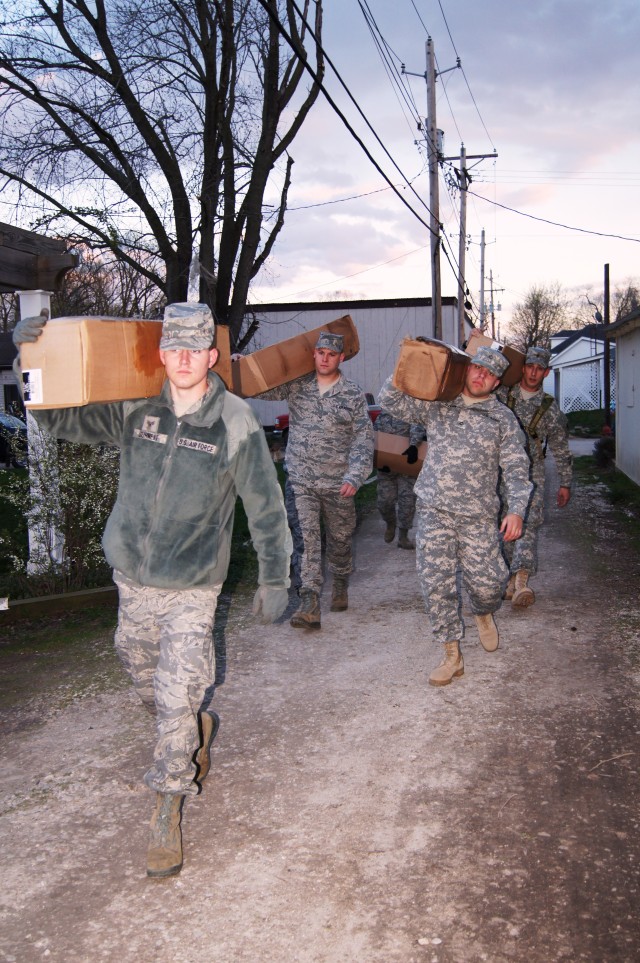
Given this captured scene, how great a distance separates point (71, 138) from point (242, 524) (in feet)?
25.7

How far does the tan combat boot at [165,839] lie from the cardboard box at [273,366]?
3147 mm

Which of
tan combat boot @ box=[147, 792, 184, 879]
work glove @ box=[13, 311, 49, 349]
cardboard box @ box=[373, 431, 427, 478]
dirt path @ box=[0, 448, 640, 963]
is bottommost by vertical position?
dirt path @ box=[0, 448, 640, 963]

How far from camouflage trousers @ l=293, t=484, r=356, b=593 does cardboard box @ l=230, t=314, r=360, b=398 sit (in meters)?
0.90

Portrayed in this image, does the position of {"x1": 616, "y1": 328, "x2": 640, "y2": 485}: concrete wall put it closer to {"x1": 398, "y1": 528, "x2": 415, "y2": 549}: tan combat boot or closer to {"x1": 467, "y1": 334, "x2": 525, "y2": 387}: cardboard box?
{"x1": 398, "y1": 528, "x2": 415, "y2": 549}: tan combat boot

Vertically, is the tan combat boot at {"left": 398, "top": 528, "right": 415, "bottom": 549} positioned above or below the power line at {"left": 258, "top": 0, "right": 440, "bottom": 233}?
below

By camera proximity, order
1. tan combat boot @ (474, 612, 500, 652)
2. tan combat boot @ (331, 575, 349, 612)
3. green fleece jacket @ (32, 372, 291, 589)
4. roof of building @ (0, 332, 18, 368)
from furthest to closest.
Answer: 1. roof of building @ (0, 332, 18, 368)
2. tan combat boot @ (331, 575, 349, 612)
3. tan combat boot @ (474, 612, 500, 652)
4. green fleece jacket @ (32, 372, 291, 589)

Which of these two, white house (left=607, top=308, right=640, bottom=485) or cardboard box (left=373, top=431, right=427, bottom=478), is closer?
cardboard box (left=373, top=431, right=427, bottom=478)

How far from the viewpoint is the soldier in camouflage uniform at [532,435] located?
7.47m

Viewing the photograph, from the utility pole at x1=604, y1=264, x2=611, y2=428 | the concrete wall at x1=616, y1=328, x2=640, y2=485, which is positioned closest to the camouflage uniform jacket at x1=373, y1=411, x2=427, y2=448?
the concrete wall at x1=616, y1=328, x2=640, y2=485

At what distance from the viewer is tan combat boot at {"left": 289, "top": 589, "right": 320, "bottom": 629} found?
22.5ft

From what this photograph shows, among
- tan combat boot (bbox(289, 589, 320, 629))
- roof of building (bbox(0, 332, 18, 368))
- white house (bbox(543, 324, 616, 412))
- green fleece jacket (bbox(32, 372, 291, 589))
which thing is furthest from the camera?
white house (bbox(543, 324, 616, 412))

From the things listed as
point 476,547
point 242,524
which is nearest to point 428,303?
point 242,524

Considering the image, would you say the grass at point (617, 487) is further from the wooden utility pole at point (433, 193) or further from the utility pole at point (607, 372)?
the utility pole at point (607, 372)

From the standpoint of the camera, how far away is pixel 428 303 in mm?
37750
